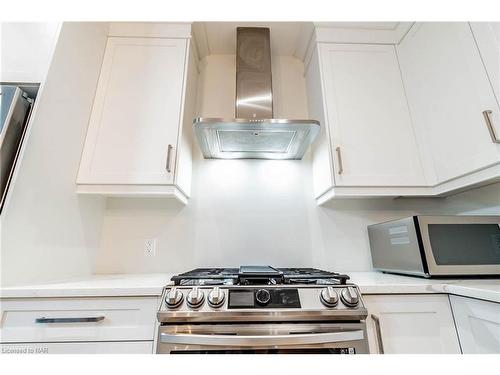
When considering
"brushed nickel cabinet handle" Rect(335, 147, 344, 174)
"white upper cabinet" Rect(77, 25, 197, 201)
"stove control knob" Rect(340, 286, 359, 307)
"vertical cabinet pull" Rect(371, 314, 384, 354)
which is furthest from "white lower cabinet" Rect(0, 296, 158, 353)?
"brushed nickel cabinet handle" Rect(335, 147, 344, 174)

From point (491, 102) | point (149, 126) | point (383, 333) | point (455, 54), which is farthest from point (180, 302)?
point (455, 54)

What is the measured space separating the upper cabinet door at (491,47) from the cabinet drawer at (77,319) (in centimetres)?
165

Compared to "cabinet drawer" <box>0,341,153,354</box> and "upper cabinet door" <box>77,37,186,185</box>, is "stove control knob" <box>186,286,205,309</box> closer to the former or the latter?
"cabinet drawer" <box>0,341,153,354</box>

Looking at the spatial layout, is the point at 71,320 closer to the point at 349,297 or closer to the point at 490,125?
the point at 349,297

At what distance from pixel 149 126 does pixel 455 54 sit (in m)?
1.67

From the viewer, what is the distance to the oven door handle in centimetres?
73

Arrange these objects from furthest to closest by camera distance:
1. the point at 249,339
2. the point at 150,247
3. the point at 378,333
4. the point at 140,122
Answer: the point at 150,247 < the point at 140,122 < the point at 378,333 < the point at 249,339

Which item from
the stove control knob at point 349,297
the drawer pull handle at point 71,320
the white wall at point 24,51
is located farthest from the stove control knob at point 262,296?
the white wall at point 24,51

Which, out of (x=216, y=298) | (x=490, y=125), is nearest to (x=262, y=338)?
(x=216, y=298)

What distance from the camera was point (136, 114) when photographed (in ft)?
4.32

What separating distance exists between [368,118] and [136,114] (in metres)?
1.41

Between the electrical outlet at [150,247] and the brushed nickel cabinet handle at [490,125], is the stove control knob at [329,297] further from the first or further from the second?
the electrical outlet at [150,247]

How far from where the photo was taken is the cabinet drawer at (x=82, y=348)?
30.6 inches
